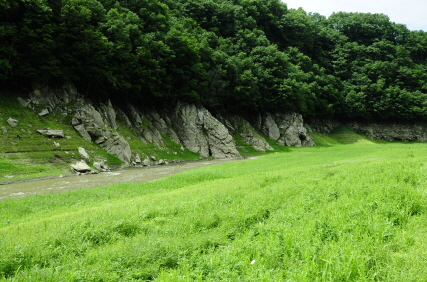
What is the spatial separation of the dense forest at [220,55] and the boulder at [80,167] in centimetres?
1430

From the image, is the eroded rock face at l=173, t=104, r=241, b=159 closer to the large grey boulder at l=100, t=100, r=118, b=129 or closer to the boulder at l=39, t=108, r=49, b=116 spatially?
the large grey boulder at l=100, t=100, r=118, b=129

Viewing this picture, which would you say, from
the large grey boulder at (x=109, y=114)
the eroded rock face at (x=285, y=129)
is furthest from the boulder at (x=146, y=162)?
the eroded rock face at (x=285, y=129)

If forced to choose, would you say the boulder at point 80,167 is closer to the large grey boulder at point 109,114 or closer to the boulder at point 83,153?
the boulder at point 83,153

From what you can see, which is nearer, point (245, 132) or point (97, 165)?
point (97, 165)

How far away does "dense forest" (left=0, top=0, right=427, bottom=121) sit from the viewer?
37.0m

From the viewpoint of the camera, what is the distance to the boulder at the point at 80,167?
1202 inches

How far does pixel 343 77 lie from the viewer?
381ft

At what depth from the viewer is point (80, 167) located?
1217 inches

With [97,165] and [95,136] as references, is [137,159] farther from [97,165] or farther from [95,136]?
[97,165]

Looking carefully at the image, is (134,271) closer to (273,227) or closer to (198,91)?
(273,227)

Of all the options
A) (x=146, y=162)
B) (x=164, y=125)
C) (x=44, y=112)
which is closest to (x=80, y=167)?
(x=146, y=162)

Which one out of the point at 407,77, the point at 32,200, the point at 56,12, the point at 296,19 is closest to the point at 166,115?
the point at 56,12

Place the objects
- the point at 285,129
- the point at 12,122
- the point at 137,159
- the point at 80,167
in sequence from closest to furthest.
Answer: the point at 80,167
the point at 12,122
the point at 137,159
the point at 285,129

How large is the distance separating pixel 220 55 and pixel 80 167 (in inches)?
1861
